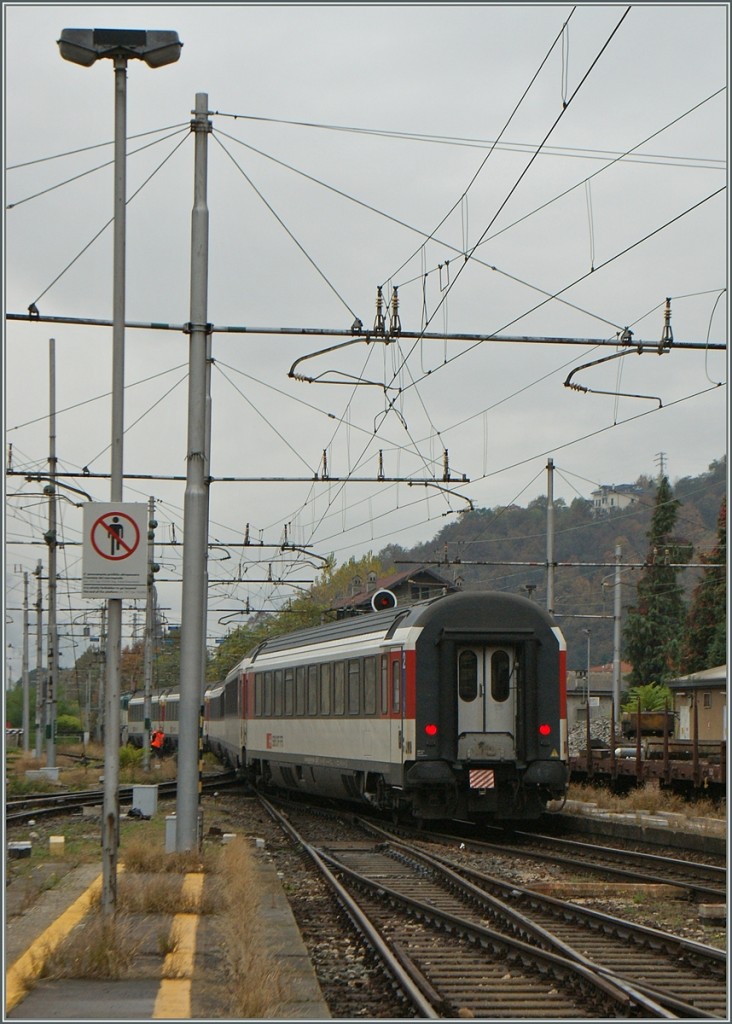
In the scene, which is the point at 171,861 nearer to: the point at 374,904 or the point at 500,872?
the point at 374,904

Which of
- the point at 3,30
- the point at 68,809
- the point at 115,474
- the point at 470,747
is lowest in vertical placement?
the point at 68,809

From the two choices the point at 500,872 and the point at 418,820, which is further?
the point at 418,820

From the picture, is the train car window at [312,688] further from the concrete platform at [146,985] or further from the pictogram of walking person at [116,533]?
the pictogram of walking person at [116,533]

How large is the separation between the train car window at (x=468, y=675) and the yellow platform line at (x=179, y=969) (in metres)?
8.52

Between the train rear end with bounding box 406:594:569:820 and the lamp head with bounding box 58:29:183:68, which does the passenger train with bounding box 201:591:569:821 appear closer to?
the train rear end with bounding box 406:594:569:820

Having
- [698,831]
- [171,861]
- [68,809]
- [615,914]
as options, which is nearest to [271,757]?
[68,809]

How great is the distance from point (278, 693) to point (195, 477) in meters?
14.5

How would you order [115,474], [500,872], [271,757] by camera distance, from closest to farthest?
[115,474]
[500,872]
[271,757]

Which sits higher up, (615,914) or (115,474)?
(115,474)

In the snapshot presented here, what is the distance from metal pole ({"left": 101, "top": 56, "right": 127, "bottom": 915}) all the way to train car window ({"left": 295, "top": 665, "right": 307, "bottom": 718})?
53.6ft

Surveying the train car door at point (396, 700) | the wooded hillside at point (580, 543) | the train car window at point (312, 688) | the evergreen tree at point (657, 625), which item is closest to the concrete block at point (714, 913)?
the train car door at point (396, 700)

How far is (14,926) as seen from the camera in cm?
1072

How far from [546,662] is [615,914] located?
7903 millimetres

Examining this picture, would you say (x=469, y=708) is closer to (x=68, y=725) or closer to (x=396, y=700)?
(x=396, y=700)
